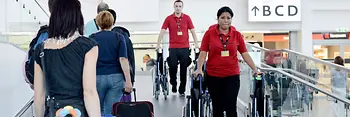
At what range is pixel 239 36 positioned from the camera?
212 inches

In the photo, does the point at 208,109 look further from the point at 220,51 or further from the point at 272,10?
the point at 272,10

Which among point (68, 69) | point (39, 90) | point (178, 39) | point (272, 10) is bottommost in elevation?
point (39, 90)

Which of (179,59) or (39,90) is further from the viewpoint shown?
(179,59)

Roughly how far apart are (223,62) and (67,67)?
9.35 feet

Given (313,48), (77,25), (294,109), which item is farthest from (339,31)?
(77,25)

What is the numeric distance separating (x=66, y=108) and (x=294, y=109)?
5301mm

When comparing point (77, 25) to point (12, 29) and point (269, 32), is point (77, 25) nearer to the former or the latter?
point (12, 29)

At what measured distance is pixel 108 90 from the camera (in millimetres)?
4379

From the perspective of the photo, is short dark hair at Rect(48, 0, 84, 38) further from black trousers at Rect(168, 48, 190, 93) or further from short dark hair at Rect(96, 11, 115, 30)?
black trousers at Rect(168, 48, 190, 93)

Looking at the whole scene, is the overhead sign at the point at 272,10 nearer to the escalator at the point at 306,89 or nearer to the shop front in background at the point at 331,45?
the shop front in background at the point at 331,45

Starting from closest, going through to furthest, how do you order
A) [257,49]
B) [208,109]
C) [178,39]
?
[208,109], [178,39], [257,49]

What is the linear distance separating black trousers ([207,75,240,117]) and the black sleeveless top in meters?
2.83

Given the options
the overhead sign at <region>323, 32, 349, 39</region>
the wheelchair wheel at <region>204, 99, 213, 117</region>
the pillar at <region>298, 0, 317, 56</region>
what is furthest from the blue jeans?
the overhead sign at <region>323, 32, 349, 39</region>

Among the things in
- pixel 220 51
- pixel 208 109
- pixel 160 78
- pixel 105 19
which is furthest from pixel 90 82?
pixel 160 78
